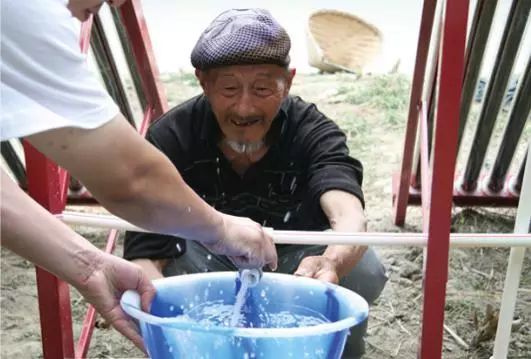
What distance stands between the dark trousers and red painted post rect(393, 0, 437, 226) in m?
Answer: 0.82

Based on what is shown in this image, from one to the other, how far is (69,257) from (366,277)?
951mm

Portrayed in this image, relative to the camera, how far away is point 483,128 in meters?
2.91

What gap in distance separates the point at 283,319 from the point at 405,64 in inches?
180

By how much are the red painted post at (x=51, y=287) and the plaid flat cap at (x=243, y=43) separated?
459 millimetres

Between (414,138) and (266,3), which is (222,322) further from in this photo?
(266,3)

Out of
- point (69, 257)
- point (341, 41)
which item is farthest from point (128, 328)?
point (341, 41)

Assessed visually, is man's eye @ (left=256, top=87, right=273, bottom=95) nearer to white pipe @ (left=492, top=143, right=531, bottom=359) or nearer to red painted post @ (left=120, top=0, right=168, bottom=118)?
white pipe @ (left=492, top=143, right=531, bottom=359)

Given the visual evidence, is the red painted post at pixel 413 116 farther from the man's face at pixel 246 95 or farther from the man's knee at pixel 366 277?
the man's knee at pixel 366 277

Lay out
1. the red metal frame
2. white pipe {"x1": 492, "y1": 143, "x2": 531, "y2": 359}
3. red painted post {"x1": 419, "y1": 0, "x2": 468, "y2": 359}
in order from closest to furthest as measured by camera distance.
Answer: red painted post {"x1": 419, "y1": 0, "x2": 468, "y2": 359}
the red metal frame
white pipe {"x1": 492, "y1": 143, "x2": 531, "y2": 359}

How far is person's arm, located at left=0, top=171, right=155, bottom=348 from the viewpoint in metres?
1.29

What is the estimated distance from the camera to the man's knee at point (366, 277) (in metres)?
2.12

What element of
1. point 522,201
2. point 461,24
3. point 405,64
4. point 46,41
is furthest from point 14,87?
point 405,64

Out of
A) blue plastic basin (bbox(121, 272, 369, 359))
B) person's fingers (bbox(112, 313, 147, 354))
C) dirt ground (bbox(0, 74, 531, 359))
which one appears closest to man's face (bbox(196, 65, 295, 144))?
blue plastic basin (bbox(121, 272, 369, 359))

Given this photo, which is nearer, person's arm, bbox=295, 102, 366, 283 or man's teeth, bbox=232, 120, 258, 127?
person's arm, bbox=295, 102, 366, 283
